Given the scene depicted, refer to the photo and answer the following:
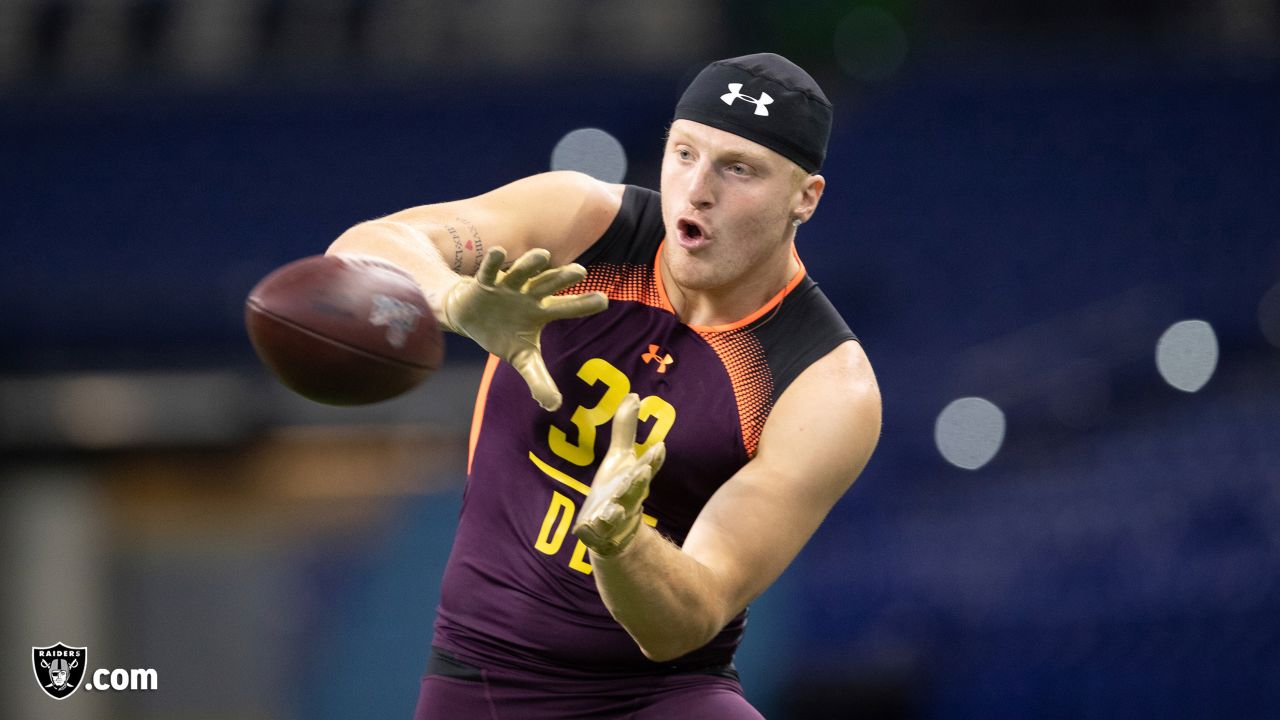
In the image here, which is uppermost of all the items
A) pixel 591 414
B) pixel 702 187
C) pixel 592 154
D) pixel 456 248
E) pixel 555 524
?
pixel 592 154

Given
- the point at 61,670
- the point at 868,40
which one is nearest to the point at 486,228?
the point at 61,670

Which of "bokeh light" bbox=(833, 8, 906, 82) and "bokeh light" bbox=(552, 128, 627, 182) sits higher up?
"bokeh light" bbox=(833, 8, 906, 82)

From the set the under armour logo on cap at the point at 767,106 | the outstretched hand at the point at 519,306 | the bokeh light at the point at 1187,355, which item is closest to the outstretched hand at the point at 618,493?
the outstretched hand at the point at 519,306

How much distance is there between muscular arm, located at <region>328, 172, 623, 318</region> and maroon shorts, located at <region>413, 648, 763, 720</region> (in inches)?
40.2

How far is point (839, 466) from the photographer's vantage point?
3582 millimetres

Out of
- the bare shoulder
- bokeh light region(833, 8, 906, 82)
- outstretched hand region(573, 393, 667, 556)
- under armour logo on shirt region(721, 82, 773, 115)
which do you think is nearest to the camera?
outstretched hand region(573, 393, 667, 556)

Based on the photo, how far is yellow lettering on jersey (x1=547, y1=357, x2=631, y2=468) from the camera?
3.65m

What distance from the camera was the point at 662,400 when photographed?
12.0 ft

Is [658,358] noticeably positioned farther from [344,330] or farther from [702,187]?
[344,330]

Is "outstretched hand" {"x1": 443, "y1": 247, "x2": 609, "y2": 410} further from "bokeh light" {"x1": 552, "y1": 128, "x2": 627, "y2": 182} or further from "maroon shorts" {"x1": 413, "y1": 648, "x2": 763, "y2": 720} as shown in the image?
"bokeh light" {"x1": 552, "y1": 128, "x2": 627, "y2": 182}

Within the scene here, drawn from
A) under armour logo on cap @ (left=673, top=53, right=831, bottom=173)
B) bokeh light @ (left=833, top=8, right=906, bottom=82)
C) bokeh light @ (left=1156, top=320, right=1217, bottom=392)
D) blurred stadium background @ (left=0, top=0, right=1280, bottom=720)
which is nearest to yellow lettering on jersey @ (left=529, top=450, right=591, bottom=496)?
under armour logo on cap @ (left=673, top=53, right=831, bottom=173)

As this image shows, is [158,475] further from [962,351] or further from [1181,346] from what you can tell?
[1181,346]

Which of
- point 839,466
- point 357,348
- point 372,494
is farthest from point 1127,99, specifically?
point 357,348

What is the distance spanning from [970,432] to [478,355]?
155 inches
